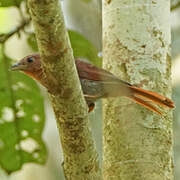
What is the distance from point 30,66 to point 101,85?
45 cm

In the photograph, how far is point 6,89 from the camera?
2.68 meters

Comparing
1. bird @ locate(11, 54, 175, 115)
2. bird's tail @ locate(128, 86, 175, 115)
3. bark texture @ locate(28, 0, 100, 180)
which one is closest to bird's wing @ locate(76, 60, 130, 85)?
bird @ locate(11, 54, 175, 115)

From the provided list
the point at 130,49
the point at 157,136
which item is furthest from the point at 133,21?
the point at 157,136

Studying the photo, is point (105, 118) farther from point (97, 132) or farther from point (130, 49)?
point (97, 132)

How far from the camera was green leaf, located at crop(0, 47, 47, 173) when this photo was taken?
2.62m

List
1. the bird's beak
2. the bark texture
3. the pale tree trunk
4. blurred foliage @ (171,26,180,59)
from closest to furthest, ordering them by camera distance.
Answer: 1. the bark texture
2. the pale tree trunk
3. the bird's beak
4. blurred foliage @ (171,26,180,59)

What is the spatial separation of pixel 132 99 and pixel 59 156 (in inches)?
139

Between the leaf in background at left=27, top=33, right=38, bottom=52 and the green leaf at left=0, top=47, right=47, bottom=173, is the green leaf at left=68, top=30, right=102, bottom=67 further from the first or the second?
the green leaf at left=0, top=47, right=47, bottom=173

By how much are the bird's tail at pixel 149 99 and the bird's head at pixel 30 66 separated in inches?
22.1

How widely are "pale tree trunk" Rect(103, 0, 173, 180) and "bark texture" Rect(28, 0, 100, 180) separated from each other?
0.41m

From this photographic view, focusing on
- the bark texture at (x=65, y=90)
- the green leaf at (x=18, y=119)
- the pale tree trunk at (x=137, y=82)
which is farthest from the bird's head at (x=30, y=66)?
the bark texture at (x=65, y=90)

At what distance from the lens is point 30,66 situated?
2.57m

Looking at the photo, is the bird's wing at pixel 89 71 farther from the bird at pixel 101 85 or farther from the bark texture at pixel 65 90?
the bark texture at pixel 65 90

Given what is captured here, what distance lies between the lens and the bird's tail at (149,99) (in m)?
2.28
